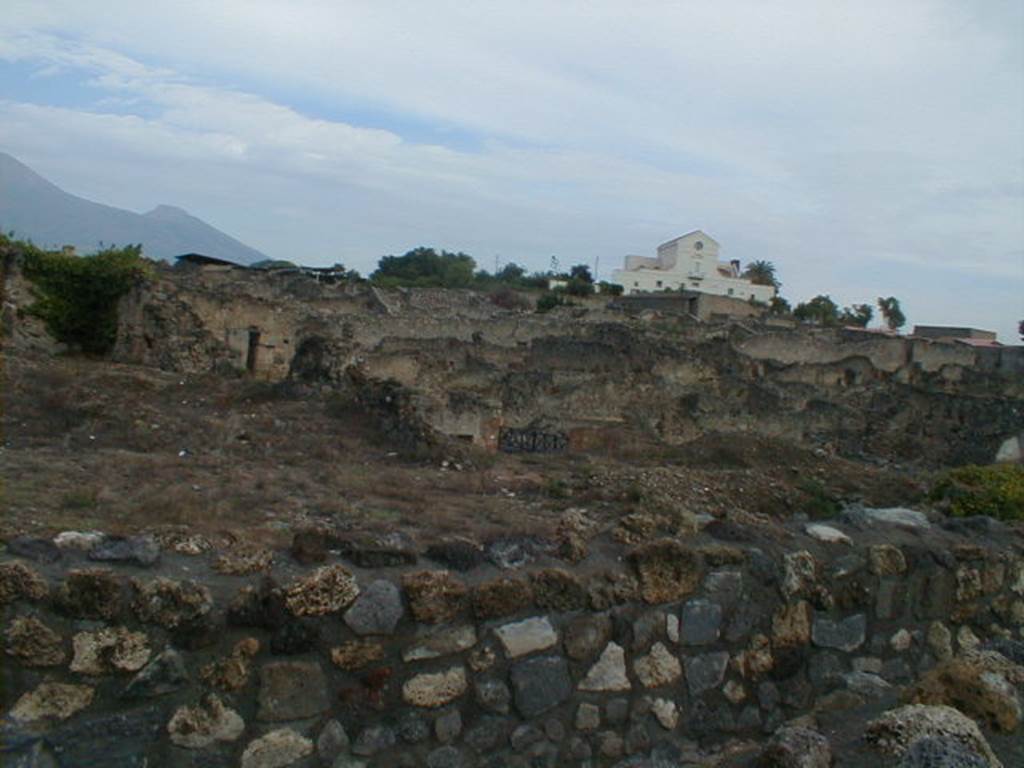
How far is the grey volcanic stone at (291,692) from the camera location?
315 centimetres

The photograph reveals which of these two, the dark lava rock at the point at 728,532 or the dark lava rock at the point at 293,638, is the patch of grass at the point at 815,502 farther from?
the dark lava rock at the point at 293,638

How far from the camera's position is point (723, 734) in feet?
13.4

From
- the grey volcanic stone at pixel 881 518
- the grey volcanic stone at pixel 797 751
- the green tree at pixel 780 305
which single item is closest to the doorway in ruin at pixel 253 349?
the grey volcanic stone at pixel 881 518

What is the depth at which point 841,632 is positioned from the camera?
174 inches

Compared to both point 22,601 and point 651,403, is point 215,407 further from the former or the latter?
point 651,403

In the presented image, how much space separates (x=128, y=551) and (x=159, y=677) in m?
0.50

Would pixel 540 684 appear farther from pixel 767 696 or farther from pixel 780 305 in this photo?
pixel 780 305

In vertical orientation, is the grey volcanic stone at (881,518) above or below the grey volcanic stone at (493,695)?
above

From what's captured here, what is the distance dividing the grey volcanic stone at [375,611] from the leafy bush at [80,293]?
61.8 feet

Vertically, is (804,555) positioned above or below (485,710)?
above

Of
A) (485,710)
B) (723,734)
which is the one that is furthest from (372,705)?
(723,734)

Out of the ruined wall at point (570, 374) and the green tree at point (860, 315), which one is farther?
the green tree at point (860, 315)

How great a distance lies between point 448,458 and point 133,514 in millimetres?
3783

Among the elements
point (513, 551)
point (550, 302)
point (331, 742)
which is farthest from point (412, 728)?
point (550, 302)
